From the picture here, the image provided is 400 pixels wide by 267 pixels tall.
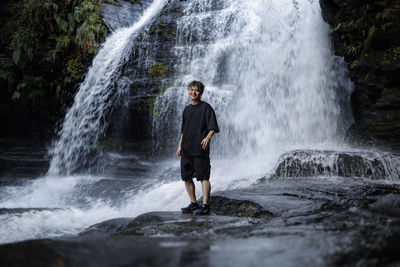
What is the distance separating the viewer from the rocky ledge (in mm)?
1734

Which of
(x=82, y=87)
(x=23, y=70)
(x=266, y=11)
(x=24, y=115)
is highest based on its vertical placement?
(x=266, y=11)

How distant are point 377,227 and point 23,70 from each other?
13.3 metres

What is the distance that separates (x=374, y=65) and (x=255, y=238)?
25.9 feet

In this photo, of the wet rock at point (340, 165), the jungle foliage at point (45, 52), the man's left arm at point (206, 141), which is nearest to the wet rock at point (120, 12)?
the jungle foliage at point (45, 52)

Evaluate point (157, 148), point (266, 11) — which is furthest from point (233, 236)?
point (266, 11)

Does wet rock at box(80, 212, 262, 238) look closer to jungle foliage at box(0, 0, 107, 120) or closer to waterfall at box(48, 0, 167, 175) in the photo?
waterfall at box(48, 0, 167, 175)

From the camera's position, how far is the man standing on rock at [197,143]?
4.55m

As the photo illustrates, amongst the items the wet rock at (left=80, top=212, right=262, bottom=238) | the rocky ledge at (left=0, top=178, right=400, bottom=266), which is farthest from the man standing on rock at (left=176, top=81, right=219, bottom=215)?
the wet rock at (left=80, top=212, right=262, bottom=238)

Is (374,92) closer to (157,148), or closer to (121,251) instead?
(157,148)

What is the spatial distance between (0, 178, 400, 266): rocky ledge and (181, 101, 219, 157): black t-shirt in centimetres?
80

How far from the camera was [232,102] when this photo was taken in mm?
10719

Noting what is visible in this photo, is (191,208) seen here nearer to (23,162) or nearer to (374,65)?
(374,65)

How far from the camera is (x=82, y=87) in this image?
39.6 ft

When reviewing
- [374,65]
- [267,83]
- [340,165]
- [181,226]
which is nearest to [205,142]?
[181,226]
